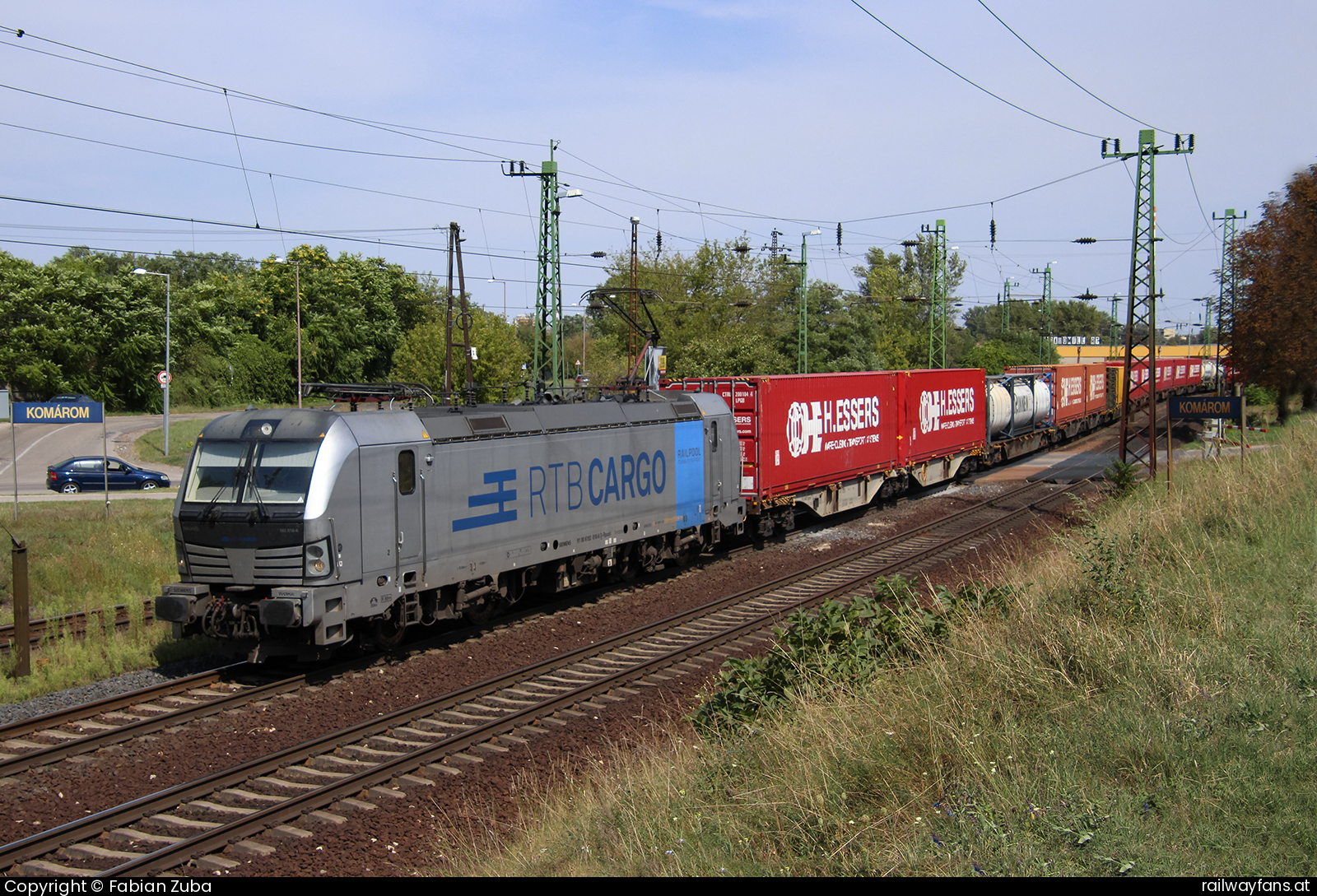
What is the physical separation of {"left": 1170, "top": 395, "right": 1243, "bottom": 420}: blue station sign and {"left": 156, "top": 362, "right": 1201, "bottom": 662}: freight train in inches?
289

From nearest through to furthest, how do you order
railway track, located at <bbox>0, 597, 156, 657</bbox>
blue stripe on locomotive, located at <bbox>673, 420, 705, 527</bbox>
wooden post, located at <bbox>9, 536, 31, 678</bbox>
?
wooden post, located at <bbox>9, 536, 31, 678</bbox> < railway track, located at <bbox>0, 597, 156, 657</bbox> < blue stripe on locomotive, located at <bbox>673, 420, 705, 527</bbox>

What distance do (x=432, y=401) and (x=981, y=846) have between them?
33.6 feet

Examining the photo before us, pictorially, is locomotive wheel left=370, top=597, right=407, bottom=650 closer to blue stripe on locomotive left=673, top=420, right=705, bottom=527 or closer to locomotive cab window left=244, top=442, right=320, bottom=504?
locomotive cab window left=244, top=442, right=320, bottom=504

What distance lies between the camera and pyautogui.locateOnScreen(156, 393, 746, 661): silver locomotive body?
10062 millimetres

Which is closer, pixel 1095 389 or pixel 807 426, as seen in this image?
pixel 807 426

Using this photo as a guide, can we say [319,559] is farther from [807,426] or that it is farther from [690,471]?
[807,426]

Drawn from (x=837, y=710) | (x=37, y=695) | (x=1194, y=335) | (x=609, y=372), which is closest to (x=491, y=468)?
(x=37, y=695)

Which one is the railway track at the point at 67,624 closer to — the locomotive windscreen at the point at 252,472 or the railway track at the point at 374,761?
the locomotive windscreen at the point at 252,472

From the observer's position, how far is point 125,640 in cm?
1198

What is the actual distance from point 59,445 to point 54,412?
3236cm

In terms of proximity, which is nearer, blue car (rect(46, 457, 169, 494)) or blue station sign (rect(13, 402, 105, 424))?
blue station sign (rect(13, 402, 105, 424))

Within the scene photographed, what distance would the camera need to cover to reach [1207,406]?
1989cm

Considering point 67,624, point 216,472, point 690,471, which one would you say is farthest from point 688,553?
point 67,624

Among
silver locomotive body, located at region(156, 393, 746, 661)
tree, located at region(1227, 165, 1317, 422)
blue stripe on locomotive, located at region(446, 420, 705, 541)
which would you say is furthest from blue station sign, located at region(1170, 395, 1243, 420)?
silver locomotive body, located at region(156, 393, 746, 661)
